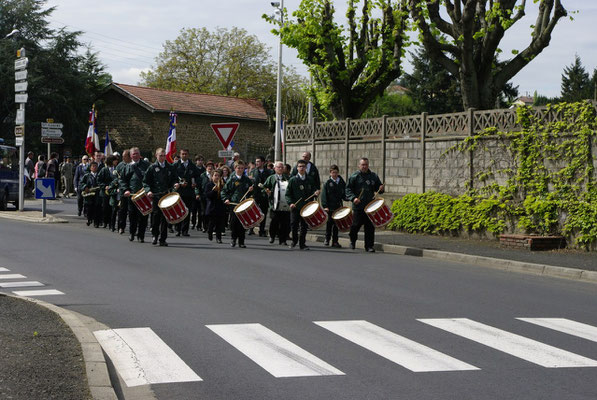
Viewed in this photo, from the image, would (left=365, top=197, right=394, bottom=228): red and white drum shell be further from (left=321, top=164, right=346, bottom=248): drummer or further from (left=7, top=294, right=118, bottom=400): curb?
(left=7, top=294, right=118, bottom=400): curb

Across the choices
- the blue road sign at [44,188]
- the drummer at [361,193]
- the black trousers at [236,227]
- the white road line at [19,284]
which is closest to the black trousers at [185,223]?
the black trousers at [236,227]

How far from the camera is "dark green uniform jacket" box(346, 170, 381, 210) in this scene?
17781 mm

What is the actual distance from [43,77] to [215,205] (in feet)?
109

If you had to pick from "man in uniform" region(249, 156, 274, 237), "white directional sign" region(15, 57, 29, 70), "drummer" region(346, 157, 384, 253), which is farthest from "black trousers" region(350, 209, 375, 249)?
"white directional sign" region(15, 57, 29, 70)

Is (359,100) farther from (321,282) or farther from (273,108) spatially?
(273,108)

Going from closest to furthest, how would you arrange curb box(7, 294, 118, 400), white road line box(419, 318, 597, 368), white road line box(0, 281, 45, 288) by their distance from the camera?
curb box(7, 294, 118, 400) → white road line box(419, 318, 597, 368) → white road line box(0, 281, 45, 288)

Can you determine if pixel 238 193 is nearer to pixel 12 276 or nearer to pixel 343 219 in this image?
pixel 343 219

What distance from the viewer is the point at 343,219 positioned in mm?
17969

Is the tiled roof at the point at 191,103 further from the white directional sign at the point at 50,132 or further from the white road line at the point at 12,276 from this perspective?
the white road line at the point at 12,276

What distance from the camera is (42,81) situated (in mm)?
49500

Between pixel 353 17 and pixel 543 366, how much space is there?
25.0 m

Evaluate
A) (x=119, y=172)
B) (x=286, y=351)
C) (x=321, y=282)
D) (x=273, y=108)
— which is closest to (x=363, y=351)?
(x=286, y=351)

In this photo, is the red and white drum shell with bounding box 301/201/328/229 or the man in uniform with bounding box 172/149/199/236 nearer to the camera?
the red and white drum shell with bounding box 301/201/328/229

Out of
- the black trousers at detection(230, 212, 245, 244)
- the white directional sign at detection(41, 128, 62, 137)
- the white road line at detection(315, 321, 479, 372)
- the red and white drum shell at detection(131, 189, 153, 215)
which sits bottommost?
the white road line at detection(315, 321, 479, 372)
